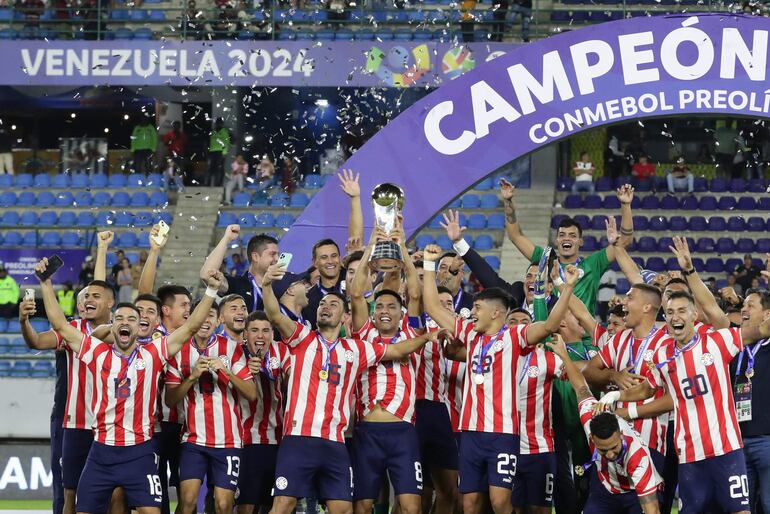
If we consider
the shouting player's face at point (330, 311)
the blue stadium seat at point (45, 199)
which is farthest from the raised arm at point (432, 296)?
the blue stadium seat at point (45, 199)

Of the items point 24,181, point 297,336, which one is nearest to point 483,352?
point 297,336

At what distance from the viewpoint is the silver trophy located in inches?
358

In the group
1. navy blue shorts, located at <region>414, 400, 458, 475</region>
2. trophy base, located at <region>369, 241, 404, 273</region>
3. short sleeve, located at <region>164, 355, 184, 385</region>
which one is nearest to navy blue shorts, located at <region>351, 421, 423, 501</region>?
navy blue shorts, located at <region>414, 400, 458, 475</region>

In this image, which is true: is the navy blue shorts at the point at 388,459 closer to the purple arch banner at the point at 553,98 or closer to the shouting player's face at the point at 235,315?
the shouting player's face at the point at 235,315

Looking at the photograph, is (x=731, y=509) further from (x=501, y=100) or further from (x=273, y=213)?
(x=273, y=213)

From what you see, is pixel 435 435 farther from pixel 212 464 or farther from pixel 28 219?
pixel 28 219

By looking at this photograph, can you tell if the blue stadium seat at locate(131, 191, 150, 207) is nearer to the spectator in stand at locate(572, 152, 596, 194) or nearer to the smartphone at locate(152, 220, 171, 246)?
the spectator in stand at locate(572, 152, 596, 194)

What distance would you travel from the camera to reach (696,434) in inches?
323

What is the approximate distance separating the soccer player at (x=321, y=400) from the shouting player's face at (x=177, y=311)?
34.6 inches

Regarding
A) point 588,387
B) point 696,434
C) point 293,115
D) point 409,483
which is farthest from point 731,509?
point 293,115

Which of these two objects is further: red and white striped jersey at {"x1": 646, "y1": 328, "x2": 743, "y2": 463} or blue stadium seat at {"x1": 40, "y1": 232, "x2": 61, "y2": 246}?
blue stadium seat at {"x1": 40, "y1": 232, "x2": 61, "y2": 246}

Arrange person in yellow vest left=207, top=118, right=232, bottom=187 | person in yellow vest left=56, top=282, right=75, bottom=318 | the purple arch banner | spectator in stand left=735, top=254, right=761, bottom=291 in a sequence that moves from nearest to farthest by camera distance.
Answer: the purple arch banner, spectator in stand left=735, top=254, right=761, bottom=291, person in yellow vest left=56, top=282, right=75, bottom=318, person in yellow vest left=207, top=118, right=232, bottom=187

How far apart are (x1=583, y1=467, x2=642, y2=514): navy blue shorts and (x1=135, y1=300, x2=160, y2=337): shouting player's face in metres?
3.21

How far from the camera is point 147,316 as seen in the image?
358 inches
